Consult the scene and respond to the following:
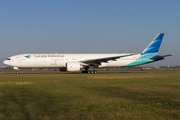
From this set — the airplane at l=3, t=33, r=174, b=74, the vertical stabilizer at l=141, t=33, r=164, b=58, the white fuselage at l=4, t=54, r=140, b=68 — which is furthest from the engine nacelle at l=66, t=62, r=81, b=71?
the vertical stabilizer at l=141, t=33, r=164, b=58

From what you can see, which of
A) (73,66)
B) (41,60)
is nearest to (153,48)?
(73,66)

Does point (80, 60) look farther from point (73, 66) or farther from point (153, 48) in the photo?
point (153, 48)

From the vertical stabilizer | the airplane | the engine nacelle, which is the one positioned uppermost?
the vertical stabilizer

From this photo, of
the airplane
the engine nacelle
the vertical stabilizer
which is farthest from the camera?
the vertical stabilizer

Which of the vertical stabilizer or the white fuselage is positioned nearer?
the white fuselage

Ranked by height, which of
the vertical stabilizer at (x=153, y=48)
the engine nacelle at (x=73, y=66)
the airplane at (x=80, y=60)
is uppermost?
the vertical stabilizer at (x=153, y=48)

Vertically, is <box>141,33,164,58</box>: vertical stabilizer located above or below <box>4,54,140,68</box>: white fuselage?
→ above

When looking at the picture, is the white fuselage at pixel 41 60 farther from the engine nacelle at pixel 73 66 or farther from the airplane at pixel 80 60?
the engine nacelle at pixel 73 66

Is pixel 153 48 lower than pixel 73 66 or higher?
higher

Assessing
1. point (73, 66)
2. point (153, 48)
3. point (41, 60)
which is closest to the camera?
point (73, 66)

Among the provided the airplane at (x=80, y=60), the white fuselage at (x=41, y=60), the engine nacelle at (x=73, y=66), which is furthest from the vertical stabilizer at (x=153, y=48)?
the engine nacelle at (x=73, y=66)

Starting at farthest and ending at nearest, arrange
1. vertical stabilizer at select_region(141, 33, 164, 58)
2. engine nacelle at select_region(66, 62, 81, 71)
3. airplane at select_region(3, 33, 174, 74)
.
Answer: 1. vertical stabilizer at select_region(141, 33, 164, 58)
2. airplane at select_region(3, 33, 174, 74)
3. engine nacelle at select_region(66, 62, 81, 71)

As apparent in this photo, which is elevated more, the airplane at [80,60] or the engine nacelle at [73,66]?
the airplane at [80,60]

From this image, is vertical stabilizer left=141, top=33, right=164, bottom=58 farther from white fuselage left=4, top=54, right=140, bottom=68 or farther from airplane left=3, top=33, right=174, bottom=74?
white fuselage left=4, top=54, right=140, bottom=68
